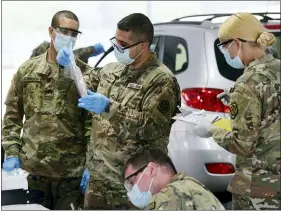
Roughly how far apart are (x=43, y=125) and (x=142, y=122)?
62 cm

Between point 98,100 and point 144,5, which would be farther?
point 144,5

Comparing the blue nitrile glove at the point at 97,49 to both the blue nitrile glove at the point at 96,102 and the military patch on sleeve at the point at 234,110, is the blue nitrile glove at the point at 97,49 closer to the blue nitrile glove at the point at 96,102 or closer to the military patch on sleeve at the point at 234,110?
the blue nitrile glove at the point at 96,102

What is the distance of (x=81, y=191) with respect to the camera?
2941 millimetres

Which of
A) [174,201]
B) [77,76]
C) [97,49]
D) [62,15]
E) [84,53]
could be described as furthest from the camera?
[97,49]

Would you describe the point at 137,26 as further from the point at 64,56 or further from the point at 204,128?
the point at 204,128

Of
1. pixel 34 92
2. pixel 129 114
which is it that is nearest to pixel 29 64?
pixel 34 92

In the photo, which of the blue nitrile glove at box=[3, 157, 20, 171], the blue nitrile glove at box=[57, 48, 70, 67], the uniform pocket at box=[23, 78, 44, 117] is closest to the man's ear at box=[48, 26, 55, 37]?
the blue nitrile glove at box=[57, 48, 70, 67]

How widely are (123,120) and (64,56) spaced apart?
0.46m

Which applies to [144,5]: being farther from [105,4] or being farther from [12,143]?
[12,143]

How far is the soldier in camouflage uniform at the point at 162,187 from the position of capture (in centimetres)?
189

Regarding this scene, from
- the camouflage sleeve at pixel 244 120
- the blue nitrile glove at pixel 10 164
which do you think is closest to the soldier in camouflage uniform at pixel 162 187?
the camouflage sleeve at pixel 244 120

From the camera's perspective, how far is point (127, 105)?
2531mm

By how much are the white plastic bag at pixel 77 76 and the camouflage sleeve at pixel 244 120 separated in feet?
2.24

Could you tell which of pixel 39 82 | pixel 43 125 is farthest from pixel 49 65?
pixel 43 125
